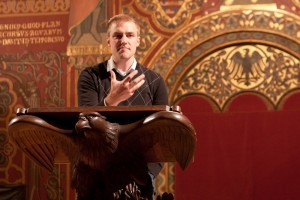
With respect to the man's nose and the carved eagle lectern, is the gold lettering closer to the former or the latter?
the man's nose

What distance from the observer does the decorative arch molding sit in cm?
552

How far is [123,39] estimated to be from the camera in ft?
8.50

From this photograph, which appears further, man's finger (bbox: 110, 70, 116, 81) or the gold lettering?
the gold lettering

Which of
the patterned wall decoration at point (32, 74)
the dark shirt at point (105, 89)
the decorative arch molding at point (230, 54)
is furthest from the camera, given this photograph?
the patterned wall decoration at point (32, 74)

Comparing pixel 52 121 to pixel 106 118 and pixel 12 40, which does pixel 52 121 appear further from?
pixel 12 40

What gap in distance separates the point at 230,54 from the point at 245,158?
1005 millimetres

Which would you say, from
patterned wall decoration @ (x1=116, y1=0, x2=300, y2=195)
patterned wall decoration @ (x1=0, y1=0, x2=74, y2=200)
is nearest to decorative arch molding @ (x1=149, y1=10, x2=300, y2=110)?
patterned wall decoration @ (x1=116, y1=0, x2=300, y2=195)

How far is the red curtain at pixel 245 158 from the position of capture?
5.24 metres

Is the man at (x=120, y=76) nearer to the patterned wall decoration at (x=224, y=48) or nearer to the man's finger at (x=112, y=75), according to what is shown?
the man's finger at (x=112, y=75)

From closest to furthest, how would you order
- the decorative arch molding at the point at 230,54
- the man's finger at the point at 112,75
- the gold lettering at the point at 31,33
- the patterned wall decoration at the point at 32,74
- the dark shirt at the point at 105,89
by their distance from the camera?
the man's finger at the point at 112,75, the dark shirt at the point at 105,89, the decorative arch molding at the point at 230,54, the patterned wall decoration at the point at 32,74, the gold lettering at the point at 31,33

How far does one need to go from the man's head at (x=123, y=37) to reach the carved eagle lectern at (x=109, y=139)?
0.65 metres

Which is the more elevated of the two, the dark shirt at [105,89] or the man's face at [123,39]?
the man's face at [123,39]

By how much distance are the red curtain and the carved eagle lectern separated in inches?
132

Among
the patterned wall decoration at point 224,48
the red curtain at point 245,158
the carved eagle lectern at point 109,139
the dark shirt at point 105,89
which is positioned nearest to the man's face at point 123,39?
the dark shirt at point 105,89
